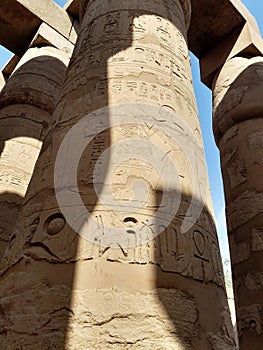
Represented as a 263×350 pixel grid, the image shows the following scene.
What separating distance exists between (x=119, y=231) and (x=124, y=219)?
8 cm

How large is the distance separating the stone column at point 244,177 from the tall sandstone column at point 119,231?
6.75ft

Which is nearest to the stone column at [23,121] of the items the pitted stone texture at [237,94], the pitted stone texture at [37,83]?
the pitted stone texture at [37,83]

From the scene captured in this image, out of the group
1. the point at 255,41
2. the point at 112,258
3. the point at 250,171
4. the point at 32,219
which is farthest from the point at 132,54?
the point at 255,41

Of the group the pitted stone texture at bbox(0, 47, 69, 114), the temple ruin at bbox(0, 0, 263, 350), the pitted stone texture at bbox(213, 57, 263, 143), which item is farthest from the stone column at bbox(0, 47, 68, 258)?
the pitted stone texture at bbox(213, 57, 263, 143)

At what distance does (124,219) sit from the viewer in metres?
1.90

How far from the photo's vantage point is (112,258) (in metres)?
1.77

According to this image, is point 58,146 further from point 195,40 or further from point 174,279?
point 195,40

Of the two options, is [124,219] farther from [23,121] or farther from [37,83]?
[37,83]

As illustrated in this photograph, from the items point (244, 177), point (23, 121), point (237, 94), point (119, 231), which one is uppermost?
point (237, 94)

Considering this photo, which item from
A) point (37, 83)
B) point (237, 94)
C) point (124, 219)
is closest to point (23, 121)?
point (37, 83)

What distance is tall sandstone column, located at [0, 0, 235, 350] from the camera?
1600 mm

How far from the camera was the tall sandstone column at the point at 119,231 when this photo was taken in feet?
5.25

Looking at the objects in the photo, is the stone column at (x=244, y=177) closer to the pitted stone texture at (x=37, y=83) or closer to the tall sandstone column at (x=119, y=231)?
the tall sandstone column at (x=119, y=231)

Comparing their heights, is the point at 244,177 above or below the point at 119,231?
above
